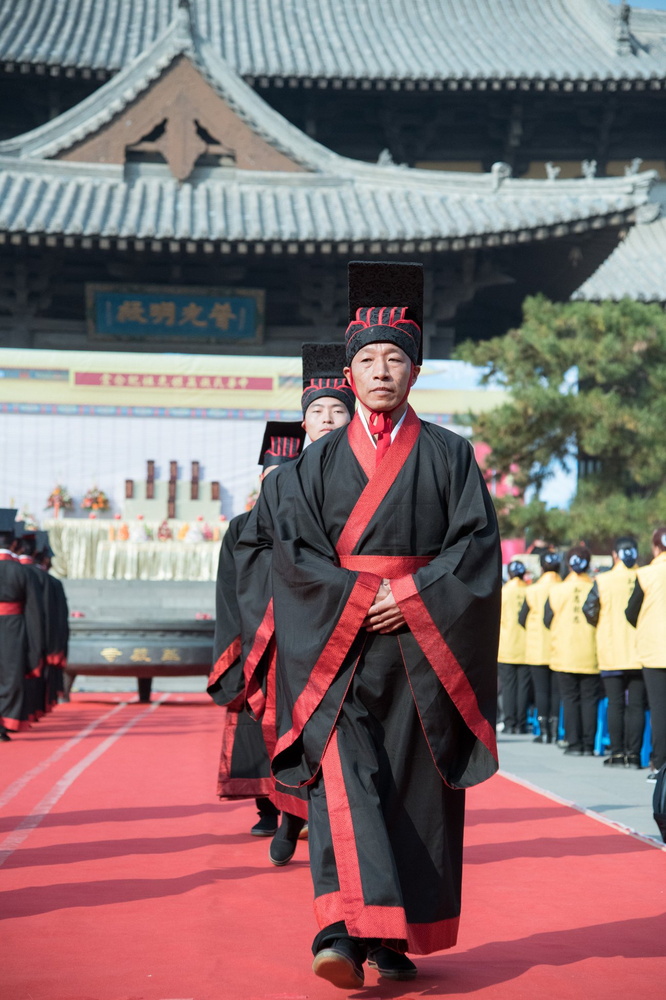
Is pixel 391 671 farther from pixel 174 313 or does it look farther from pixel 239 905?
pixel 174 313

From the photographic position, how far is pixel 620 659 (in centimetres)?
879

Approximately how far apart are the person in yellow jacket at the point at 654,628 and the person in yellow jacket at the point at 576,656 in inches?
52.2

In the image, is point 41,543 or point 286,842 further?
point 41,543

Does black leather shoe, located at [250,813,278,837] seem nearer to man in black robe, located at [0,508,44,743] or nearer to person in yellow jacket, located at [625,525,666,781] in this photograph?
person in yellow jacket, located at [625,525,666,781]

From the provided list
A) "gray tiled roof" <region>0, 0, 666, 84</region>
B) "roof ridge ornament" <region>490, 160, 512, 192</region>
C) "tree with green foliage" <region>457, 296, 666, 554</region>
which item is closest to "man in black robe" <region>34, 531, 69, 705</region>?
"tree with green foliage" <region>457, 296, 666, 554</region>

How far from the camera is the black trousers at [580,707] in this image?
9.66 m

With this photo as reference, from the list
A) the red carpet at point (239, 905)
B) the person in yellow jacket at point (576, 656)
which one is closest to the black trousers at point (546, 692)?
the person in yellow jacket at point (576, 656)

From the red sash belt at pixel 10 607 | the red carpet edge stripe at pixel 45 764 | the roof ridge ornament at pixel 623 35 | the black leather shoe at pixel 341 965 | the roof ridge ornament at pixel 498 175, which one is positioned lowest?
the red carpet edge stripe at pixel 45 764

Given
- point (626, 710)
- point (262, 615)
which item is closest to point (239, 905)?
point (262, 615)

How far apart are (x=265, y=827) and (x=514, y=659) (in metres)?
5.88

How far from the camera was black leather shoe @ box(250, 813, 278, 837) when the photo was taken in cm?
604

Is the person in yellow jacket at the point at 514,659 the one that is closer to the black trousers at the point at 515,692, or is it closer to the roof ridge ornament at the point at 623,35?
the black trousers at the point at 515,692

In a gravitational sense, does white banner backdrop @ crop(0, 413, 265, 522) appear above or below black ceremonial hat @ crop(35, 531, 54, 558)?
above

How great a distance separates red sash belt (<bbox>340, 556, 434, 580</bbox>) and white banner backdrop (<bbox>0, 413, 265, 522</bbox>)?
14.7 m
